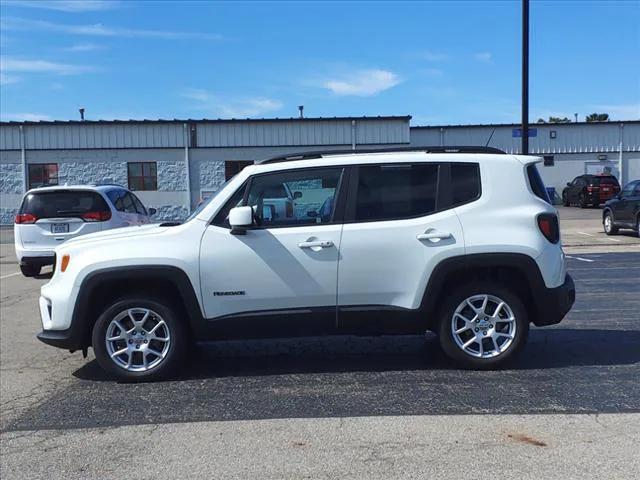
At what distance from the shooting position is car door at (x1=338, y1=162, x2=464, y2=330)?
5805 millimetres

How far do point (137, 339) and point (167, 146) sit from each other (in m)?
31.0

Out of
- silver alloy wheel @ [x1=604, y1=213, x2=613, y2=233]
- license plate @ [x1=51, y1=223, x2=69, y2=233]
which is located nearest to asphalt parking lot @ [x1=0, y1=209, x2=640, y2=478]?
license plate @ [x1=51, y1=223, x2=69, y2=233]

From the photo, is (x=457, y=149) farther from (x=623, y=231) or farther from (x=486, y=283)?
(x=623, y=231)

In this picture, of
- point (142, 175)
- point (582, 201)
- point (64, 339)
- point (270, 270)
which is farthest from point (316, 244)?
point (582, 201)

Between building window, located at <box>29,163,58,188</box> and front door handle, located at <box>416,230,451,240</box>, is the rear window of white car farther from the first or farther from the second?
building window, located at <box>29,163,58,188</box>

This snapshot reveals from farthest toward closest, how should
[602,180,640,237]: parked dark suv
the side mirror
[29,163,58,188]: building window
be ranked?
[29,163,58,188]: building window < [602,180,640,237]: parked dark suv < the side mirror

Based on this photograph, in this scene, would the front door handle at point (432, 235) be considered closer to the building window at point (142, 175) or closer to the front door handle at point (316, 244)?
the front door handle at point (316, 244)

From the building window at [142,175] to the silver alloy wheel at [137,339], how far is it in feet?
102

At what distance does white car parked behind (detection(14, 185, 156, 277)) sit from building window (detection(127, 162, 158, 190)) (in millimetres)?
23245

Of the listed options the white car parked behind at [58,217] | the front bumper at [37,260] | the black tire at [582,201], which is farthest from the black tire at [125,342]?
the black tire at [582,201]

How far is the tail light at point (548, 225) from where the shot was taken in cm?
589

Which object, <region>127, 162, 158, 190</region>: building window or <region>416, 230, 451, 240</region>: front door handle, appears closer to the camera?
<region>416, 230, 451, 240</region>: front door handle

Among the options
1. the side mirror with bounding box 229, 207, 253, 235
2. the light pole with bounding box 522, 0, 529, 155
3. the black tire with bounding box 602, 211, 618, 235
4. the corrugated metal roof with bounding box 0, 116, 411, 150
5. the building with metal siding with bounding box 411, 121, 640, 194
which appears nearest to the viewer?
the side mirror with bounding box 229, 207, 253, 235

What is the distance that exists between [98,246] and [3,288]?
26.0 feet
